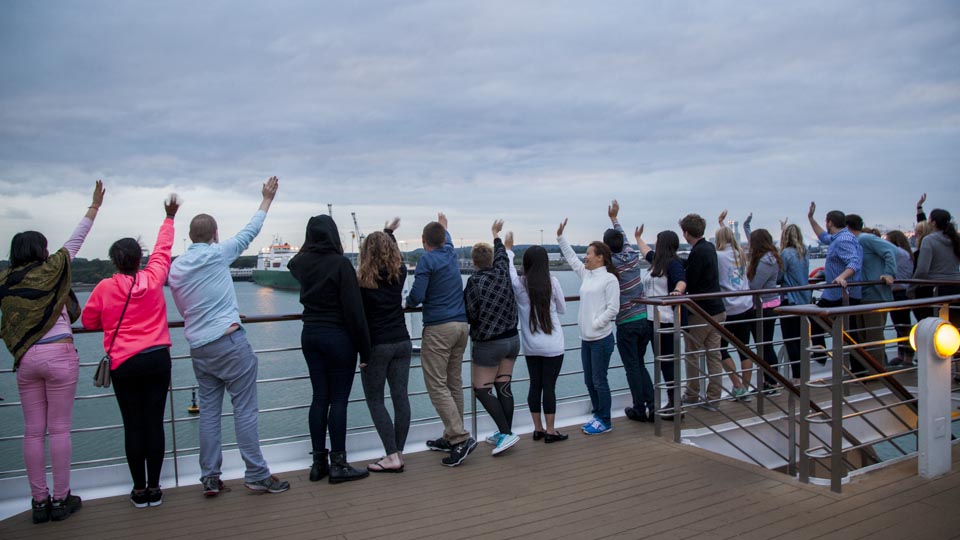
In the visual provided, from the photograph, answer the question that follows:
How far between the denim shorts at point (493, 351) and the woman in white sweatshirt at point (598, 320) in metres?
0.65

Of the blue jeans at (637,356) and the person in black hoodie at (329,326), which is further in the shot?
the blue jeans at (637,356)

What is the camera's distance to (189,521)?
3.36 m

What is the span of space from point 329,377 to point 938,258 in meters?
6.36

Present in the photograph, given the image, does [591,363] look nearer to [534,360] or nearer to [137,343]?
[534,360]

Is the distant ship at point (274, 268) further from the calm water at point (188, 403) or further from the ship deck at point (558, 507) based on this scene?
the ship deck at point (558, 507)

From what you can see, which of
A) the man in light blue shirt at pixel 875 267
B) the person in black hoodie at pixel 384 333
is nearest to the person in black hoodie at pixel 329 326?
the person in black hoodie at pixel 384 333

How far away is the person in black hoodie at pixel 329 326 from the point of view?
3.78 m

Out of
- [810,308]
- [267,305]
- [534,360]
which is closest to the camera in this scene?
[810,308]

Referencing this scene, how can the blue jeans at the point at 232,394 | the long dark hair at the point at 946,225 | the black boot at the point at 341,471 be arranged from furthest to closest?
the long dark hair at the point at 946,225
the black boot at the point at 341,471
the blue jeans at the point at 232,394

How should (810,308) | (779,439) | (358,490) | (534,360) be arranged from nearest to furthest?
(810,308)
(358,490)
(534,360)
(779,439)

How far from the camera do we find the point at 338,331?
12.5 ft

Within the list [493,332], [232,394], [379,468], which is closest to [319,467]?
[379,468]

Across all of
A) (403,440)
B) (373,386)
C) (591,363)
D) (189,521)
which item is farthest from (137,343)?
(591,363)

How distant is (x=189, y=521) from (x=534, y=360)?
2.52 meters
